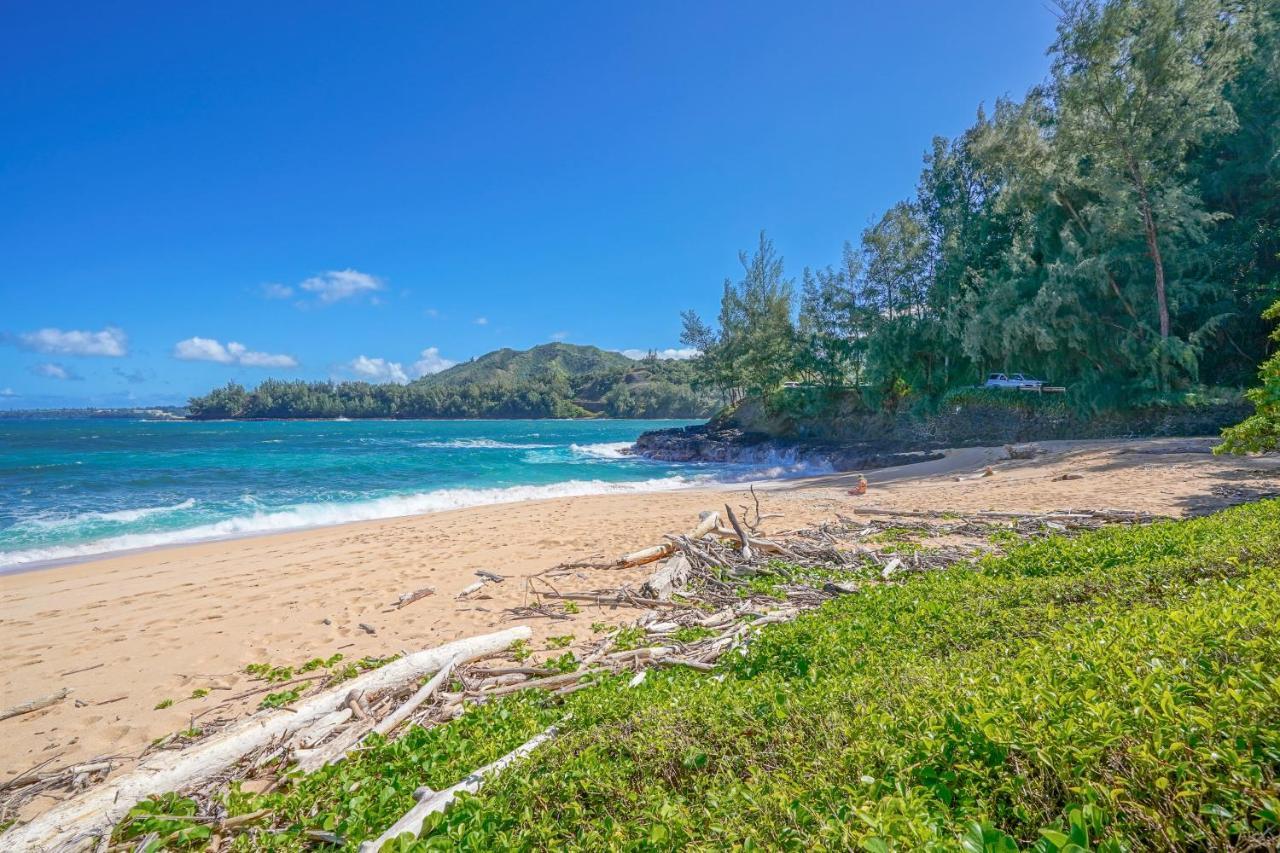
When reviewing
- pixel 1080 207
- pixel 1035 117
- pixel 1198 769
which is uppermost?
pixel 1035 117

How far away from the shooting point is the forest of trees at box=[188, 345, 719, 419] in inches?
4747

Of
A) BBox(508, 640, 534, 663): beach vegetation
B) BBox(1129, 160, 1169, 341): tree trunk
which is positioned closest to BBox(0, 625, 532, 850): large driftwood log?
BBox(508, 640, 534, 663): beach vegetation

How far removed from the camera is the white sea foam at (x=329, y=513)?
13711 millimetres

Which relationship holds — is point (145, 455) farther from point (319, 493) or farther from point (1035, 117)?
point (1035, 117)

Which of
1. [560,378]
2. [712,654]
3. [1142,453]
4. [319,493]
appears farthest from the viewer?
[560,378]

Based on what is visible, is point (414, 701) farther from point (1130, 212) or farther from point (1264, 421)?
point (1130, 212)

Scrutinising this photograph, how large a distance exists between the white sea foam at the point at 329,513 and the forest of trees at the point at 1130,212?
17.9 meters

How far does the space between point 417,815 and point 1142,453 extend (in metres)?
20.8

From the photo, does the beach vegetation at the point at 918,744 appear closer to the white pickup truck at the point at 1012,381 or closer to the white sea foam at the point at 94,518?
the white sea foam at the point at 94,518

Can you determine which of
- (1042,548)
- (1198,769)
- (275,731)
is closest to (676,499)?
(1042,548)

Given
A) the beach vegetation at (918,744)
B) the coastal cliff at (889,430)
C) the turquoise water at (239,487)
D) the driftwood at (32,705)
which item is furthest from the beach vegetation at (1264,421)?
the turquoise water at (239,487)

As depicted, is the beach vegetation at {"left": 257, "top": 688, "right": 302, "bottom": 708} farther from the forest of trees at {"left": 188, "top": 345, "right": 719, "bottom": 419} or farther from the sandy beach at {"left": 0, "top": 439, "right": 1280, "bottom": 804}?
the forest of trees at {"left": 188, "top": 345, "right": 719, "bottom": 419}

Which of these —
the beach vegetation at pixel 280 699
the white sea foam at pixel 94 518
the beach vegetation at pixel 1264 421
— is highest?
the beach vegetation at pixel 1264 421

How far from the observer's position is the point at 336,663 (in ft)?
18.5
